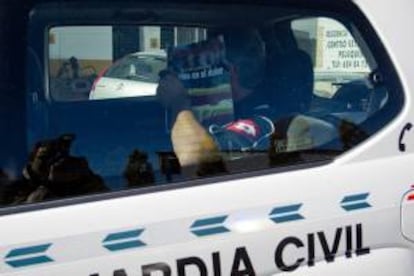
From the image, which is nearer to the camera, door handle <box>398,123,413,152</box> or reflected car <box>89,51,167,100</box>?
reflected car <box>89,51,167,100</box>

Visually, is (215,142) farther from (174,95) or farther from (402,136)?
(402,136)

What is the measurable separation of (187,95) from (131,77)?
268 millimetres

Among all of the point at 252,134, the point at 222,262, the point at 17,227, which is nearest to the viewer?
the point at 17,227

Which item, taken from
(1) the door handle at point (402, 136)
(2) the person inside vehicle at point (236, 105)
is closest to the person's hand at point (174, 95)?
(2) the person inside vehicle at point (236, 105)

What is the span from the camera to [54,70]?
2.14m

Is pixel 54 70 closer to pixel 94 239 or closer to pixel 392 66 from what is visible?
pixel 94 239

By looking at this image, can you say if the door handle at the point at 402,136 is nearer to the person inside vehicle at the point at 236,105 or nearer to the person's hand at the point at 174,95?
the person inside vehicle at the point at 236,105

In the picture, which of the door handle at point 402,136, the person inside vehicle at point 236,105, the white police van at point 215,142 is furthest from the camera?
the door handle at point 402,136

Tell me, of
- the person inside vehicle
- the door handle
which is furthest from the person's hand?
the door handle

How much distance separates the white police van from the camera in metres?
2.00

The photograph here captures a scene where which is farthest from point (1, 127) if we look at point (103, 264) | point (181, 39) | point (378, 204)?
point (378, 204)

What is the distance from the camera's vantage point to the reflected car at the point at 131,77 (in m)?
2.28

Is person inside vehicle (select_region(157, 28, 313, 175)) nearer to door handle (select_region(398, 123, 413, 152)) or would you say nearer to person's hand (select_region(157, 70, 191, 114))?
person's hand (select_region(157, 70, 191, 114))

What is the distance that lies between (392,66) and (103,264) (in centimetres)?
114
